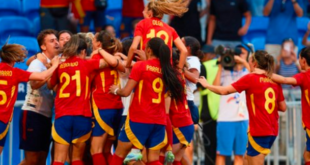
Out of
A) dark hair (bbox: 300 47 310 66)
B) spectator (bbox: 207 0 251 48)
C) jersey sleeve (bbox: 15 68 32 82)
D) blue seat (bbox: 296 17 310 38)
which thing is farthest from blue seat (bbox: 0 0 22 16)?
dark hair (bbox: 300 47 310 66)

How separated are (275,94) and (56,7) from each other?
575cm

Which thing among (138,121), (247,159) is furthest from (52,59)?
(247,159)

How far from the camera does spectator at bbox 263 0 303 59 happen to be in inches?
674

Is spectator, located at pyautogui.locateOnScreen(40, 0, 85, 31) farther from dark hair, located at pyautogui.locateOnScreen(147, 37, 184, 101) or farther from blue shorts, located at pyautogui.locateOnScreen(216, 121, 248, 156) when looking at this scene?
dark hair, located at pyautogui.locateOnScreen(147, 37, 184, 101)

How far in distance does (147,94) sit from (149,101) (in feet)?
0.31

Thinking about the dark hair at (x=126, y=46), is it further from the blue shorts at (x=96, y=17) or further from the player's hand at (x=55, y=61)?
the blue shorts at (x=96, y=17)

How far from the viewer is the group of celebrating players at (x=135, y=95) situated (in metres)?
11.2

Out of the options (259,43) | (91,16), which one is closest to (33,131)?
(91,16)

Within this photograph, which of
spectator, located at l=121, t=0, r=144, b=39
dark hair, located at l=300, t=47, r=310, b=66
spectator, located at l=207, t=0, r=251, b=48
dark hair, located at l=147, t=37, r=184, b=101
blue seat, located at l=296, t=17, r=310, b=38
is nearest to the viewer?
dark hair, located at l=147, t=37, r=184, b=101

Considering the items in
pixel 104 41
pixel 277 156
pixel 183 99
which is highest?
pixel 104 41

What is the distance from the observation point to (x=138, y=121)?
36.6 ft

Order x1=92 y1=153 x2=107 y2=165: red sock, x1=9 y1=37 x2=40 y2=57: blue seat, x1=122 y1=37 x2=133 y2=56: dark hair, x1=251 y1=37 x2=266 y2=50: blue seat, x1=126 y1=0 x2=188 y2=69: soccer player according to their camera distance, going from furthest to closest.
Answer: x1=251 y1=37 x2=266 y2=50: blue seat
x1=9 y1=37 x2=40 y2=57: blue seat
x1=122 y1=37 x2=133 y2=56: dark hair
x1=92 y1=153 x2=107 y2=165: red sock
x1=126 y1=0 x2=188 y2=69: soccer player

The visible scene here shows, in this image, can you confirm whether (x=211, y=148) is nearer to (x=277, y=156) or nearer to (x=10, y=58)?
(x=277, y=156)

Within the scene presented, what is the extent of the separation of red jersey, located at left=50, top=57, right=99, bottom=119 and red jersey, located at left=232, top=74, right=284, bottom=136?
209 cm
